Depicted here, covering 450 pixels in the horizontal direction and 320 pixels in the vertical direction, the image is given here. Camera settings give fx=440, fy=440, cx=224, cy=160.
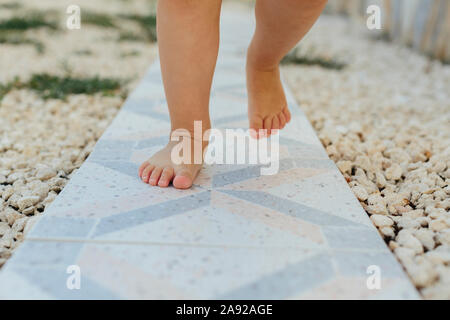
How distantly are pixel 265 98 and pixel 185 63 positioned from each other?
420 mm

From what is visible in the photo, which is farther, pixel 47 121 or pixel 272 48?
pixel 47 121

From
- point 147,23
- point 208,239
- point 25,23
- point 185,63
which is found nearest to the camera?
point 208,239

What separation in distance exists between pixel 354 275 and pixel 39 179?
0.97 meters

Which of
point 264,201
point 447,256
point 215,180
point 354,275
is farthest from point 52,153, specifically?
point 447,256

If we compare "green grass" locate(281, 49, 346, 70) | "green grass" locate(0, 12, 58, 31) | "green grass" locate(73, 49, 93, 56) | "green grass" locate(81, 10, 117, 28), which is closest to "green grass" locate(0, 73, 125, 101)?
"green grass" locate(73, 49, 93, 56)

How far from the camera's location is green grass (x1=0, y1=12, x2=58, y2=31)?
356 cm

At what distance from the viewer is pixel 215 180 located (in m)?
1.24

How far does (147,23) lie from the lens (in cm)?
421

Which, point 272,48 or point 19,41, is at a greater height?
point 272,48

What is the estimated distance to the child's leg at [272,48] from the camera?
3.87ft

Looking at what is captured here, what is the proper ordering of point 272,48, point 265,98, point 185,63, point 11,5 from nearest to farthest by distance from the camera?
1. point 185,63
2. point 272,48
3. point 265,98
4. point 11,5

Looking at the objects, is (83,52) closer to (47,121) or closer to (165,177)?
(47,121)

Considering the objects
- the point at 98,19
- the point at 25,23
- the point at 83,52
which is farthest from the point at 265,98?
the point at 98,19
